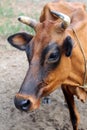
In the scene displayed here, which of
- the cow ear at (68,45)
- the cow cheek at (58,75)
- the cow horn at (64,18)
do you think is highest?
the cow horn at (64,18)

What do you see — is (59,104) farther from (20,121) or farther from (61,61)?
(61,61)

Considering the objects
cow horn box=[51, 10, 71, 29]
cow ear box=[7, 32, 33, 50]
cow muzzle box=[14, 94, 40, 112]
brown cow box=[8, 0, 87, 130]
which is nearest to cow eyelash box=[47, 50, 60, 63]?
brown cow box=[8, 0, 87, 130]

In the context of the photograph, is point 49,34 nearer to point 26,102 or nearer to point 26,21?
point 26,21

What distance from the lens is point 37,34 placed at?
3.81 metres

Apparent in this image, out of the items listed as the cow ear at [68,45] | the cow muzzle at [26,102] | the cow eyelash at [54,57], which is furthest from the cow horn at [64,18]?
the cow muzzle at [26,102]

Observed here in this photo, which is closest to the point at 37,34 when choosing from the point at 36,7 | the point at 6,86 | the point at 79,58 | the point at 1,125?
the point at 79,58

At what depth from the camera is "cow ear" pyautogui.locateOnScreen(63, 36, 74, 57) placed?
11.9 ft

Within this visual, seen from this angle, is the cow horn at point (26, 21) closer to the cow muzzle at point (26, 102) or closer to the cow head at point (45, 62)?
the cow head at point (45, 62)

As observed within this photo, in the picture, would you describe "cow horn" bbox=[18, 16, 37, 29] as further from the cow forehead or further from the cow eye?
the cow eye

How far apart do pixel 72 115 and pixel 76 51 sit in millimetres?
1091

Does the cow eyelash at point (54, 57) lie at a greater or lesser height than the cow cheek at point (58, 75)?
greater

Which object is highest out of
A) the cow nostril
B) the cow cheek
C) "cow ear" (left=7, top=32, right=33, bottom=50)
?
"cow ear" (left=7, top=32, right=33, bottom=50)

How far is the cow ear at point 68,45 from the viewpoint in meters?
3.63

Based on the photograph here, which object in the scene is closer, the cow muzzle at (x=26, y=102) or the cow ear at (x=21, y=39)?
the cow muzzle at (x=26, y=102)
